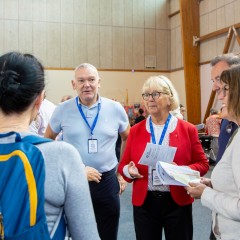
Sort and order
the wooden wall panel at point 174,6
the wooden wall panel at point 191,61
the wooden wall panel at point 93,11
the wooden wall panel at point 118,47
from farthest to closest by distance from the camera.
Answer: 1. the wooden wall panel at point 118,47
2. the wooden wall panel at point 174,6
3. the wooden wall panel at point 93,11
4. the wooden wall panel at point 191,61

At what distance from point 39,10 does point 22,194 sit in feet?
39.0

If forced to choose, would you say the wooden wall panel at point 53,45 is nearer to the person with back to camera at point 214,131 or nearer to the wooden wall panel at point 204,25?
the wooden wall panel at point 204,25

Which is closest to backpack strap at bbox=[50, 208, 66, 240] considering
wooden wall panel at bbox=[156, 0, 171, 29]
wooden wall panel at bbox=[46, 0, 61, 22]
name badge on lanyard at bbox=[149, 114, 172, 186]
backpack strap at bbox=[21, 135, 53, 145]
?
backpack strap at bbox=[21, 135, 53, 145]

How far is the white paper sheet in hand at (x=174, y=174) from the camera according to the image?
1925 mm

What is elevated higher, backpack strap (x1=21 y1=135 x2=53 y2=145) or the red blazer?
backpack strap (x1=21 y1=135 x2=53 y2=145)

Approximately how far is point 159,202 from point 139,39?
11379 millimetres

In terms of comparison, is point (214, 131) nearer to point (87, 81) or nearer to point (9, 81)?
point (87, 81)

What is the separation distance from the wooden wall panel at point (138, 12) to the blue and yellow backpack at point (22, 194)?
41.0ft

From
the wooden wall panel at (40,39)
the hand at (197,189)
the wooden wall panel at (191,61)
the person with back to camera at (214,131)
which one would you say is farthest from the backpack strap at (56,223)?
the wooden wall panel at (40,39)

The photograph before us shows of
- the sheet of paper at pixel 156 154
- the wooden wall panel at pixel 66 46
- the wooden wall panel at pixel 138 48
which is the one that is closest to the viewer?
the sheet of paper at pixel 156 154

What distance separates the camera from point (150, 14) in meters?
13.1

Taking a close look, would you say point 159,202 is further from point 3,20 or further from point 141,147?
point 3,20

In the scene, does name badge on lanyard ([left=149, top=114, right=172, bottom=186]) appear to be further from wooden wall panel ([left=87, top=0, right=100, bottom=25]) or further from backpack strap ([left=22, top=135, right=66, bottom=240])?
wooden wall panel ([left=87, top=0, right=100, bottom=25])

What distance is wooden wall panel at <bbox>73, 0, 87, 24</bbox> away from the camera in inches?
485
